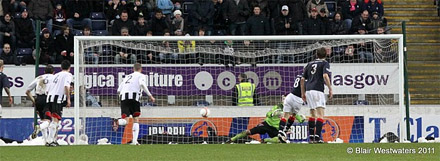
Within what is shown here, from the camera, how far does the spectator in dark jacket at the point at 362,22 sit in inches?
1020

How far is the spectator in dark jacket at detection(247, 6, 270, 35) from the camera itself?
1001 inches

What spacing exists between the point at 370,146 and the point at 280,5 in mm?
11488

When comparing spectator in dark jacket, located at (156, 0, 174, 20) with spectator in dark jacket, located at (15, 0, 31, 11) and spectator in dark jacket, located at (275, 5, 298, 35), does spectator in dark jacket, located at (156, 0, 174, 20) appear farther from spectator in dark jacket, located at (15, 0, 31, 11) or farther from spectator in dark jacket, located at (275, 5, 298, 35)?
spectator in dark jacket, located at (15, 0, 31, 11)

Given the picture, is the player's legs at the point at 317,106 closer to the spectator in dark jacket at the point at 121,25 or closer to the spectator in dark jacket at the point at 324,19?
the spectator in dark jacket at the point at 324,19

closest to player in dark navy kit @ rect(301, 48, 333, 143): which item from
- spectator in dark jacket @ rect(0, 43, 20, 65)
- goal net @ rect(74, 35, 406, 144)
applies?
goal net @ rect(74, 35, 406, 144)

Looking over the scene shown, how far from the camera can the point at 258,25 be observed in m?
25.5

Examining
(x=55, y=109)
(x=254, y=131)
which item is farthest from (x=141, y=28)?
(x=55, y=109)

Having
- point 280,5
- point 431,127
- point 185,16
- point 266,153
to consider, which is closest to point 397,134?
point 431,127

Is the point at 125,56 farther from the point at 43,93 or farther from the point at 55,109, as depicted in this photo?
the point at 55,109

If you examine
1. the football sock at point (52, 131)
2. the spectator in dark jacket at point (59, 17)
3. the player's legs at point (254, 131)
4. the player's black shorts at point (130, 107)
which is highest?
the spectator in dark jacket at point (59, 17)

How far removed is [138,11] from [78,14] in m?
1.65

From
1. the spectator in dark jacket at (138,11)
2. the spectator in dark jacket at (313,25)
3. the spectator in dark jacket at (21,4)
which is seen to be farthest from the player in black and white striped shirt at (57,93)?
the spectator in dark jacket at (313,25)

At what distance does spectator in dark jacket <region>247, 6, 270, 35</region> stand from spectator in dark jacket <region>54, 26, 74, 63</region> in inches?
190

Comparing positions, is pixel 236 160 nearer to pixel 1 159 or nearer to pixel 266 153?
pixel 266 153
